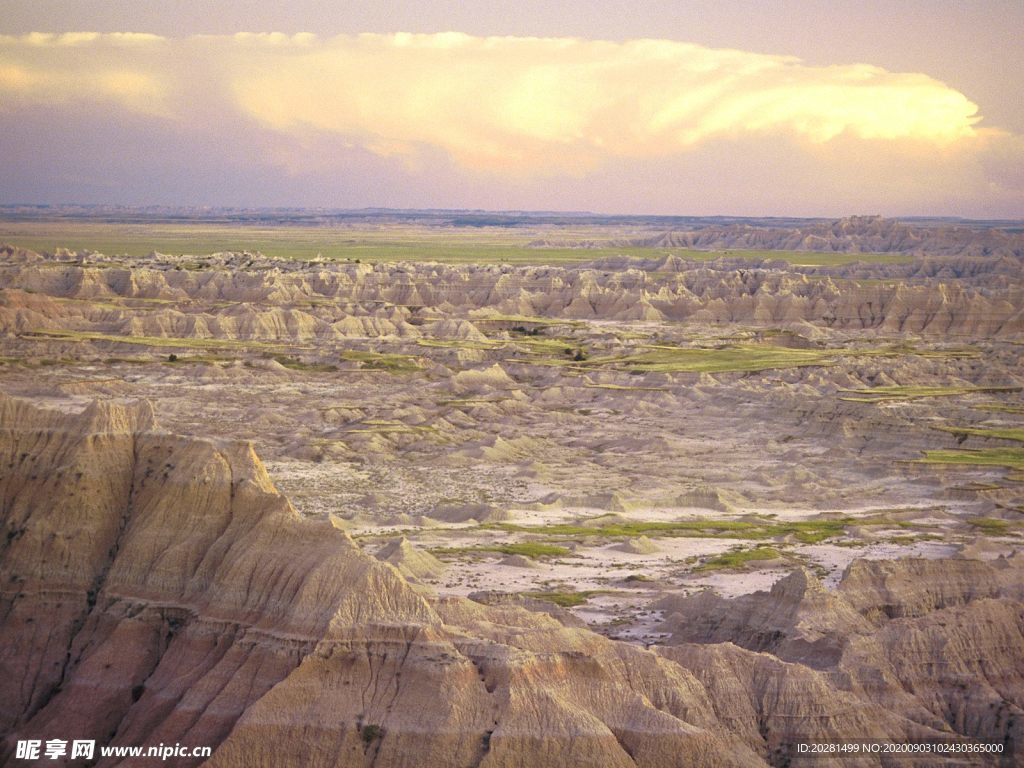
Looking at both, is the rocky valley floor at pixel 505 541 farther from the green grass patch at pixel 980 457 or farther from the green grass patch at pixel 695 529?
the green grass patch at pixel 980 457

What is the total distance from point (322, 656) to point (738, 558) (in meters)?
27.3

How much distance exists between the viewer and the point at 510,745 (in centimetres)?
2344

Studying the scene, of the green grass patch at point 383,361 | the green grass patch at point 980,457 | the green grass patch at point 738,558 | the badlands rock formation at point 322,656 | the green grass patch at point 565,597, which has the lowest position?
the green grass patch at point 383,361

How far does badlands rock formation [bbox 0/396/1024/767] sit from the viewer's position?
23766 mm

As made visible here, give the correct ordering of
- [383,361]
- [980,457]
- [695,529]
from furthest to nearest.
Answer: [383,361] < [980,457] < [695,529]

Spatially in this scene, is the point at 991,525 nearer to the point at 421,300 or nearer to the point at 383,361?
the point at 383,361

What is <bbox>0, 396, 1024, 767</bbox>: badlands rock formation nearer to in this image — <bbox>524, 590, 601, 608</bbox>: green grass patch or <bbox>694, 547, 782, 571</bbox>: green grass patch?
<bbox>524, 590, 601, 608</bbox>: green grass patch

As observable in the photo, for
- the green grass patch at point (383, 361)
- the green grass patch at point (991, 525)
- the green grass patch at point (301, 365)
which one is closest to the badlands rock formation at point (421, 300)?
the green grass patch at point (383, 361)

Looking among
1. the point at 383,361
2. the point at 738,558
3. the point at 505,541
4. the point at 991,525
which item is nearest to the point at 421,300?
the point at 383,361

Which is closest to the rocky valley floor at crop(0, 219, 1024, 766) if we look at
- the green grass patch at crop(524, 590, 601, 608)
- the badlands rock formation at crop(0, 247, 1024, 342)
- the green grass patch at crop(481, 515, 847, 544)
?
the green grass patch at crop(481, 515, 847, 544)

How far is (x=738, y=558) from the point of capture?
48688 mm

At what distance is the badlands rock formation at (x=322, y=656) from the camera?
2377cm

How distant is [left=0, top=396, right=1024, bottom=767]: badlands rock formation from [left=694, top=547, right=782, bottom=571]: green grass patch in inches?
569

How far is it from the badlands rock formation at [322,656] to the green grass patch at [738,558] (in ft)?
47.4
